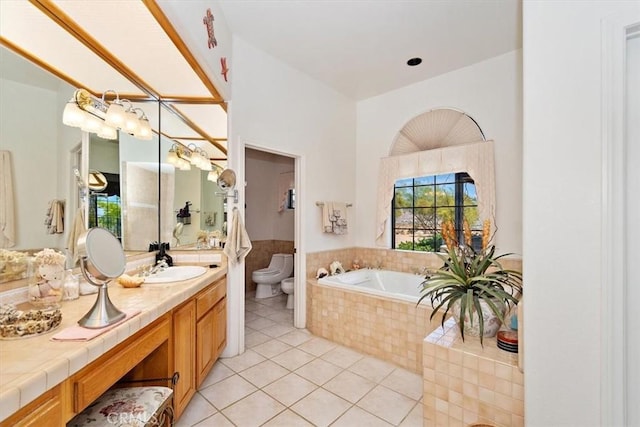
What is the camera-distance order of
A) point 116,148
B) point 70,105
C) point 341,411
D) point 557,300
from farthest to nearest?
1. point 116,148
2. point 341,411
3. point 70,105
4. point 557,300

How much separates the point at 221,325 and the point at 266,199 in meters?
3.07

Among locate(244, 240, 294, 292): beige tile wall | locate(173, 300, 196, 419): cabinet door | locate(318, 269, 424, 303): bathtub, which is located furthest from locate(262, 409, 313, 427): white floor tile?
locate(244, 240, 294, 292): beige tile wall

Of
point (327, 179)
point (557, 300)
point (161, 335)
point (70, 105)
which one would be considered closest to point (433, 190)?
point (327, 179)

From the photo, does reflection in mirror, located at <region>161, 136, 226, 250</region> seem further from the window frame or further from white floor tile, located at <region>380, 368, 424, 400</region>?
the window frame

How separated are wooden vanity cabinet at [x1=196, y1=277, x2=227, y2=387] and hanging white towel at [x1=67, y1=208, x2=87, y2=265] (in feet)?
2.41

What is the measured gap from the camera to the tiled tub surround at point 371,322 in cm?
243

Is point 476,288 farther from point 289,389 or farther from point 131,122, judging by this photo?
point 131,122

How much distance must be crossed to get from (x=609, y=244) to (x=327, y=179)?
286 cm

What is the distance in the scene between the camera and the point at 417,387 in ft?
7.14

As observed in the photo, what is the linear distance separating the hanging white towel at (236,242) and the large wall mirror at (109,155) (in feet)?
0.89

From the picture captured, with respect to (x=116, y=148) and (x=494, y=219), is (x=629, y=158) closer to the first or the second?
(x=494, y=219)

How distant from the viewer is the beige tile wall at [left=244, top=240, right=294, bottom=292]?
4.84m

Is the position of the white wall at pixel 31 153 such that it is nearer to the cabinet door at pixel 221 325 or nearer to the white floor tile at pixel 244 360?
the cabinet door at pixel 221 325

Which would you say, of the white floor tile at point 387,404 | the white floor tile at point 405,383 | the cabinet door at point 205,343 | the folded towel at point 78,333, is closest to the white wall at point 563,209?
the white floor tile at point 387,404
